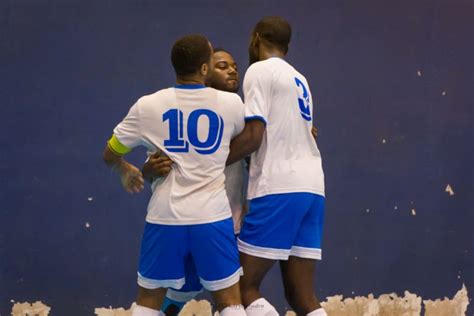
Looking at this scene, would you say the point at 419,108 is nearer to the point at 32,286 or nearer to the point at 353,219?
the point at 353,219

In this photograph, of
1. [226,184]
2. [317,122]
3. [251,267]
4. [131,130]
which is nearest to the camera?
[131,130]

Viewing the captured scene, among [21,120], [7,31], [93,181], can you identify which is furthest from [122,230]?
[7,31]

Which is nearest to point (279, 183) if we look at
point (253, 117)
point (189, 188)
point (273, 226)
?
point (273, 226)

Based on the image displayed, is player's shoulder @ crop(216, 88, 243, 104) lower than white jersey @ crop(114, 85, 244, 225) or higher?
higher

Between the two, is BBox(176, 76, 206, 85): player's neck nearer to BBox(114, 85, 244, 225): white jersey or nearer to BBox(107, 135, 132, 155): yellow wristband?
BBox(114, 85, 244, 225): white jersey

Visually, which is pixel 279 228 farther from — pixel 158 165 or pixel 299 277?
pixel 158 165

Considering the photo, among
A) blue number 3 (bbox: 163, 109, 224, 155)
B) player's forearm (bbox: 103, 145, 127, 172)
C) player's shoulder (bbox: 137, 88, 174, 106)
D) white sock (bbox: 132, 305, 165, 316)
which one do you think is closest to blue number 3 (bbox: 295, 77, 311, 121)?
blue number 3 (bbox: 163, 109, 224, 155)

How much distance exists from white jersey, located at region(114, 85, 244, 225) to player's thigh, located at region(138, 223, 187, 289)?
5 centimetres

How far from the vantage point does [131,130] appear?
391 cm

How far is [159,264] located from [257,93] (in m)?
0.90

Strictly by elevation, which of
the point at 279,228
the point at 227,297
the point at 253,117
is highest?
the point at 253,117

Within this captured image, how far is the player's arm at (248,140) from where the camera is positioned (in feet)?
13.0

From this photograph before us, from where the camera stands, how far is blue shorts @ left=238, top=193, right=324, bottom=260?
13.1 feet

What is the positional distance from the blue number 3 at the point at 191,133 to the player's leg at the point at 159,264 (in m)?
0.36
